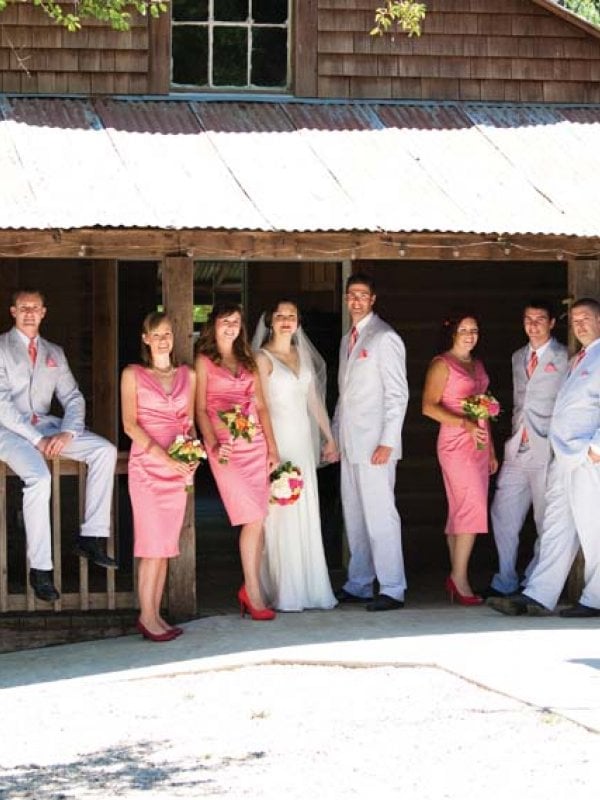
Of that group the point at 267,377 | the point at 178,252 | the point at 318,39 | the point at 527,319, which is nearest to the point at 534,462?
the point at 527,319

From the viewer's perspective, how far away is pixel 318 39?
44.2 feet

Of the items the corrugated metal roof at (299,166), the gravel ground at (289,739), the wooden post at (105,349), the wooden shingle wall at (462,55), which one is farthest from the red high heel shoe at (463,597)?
the wooden shingle wall at (462,55)

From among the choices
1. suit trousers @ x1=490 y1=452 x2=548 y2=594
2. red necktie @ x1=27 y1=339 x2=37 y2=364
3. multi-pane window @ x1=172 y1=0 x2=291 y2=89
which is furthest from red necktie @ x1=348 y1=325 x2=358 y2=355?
multi-pane window @ x1=172 y1=0 x2=291 y2=89

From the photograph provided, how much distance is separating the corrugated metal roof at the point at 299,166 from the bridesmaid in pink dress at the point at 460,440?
35.9 inches

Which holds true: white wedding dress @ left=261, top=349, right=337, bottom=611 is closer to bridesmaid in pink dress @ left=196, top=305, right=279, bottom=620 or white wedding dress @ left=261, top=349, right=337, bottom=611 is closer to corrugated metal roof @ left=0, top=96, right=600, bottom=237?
bridesmaid in pink dress @ left=196, top=305, right=279, bottom=620

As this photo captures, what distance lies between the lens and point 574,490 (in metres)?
11.7

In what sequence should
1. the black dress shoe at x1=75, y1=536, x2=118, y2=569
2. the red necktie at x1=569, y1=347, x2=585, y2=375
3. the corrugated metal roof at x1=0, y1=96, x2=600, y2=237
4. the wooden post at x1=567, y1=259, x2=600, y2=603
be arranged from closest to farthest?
the corrugated metal roof at x1=0, y1=96, x2=600, y2=237
the black dress shoe at x1=75, y1=536, x2=118, y2=569
the red necktie at x1=569, y1=347, x2=585, y2=375
the wooden post at x1=567, y1=259, x2=600, y2=603

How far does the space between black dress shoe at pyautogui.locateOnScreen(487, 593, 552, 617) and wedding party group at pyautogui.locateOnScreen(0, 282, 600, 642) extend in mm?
12

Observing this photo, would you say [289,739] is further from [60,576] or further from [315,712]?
[60,576]

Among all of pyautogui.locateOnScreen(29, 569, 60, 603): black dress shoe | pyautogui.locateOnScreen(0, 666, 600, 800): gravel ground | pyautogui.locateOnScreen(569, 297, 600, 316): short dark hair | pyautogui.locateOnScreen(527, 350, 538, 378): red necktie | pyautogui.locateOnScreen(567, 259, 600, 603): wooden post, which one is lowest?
pyautogui.locateOnScreen(0, 666, 600, 800): gravel ground

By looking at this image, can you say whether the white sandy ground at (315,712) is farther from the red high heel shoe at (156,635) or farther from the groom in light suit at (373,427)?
the groom in light suit at (373,427)

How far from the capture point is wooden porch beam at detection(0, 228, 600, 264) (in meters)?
11.1

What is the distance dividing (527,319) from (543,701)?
11.9ft

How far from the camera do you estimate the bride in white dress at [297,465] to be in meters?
11.7
